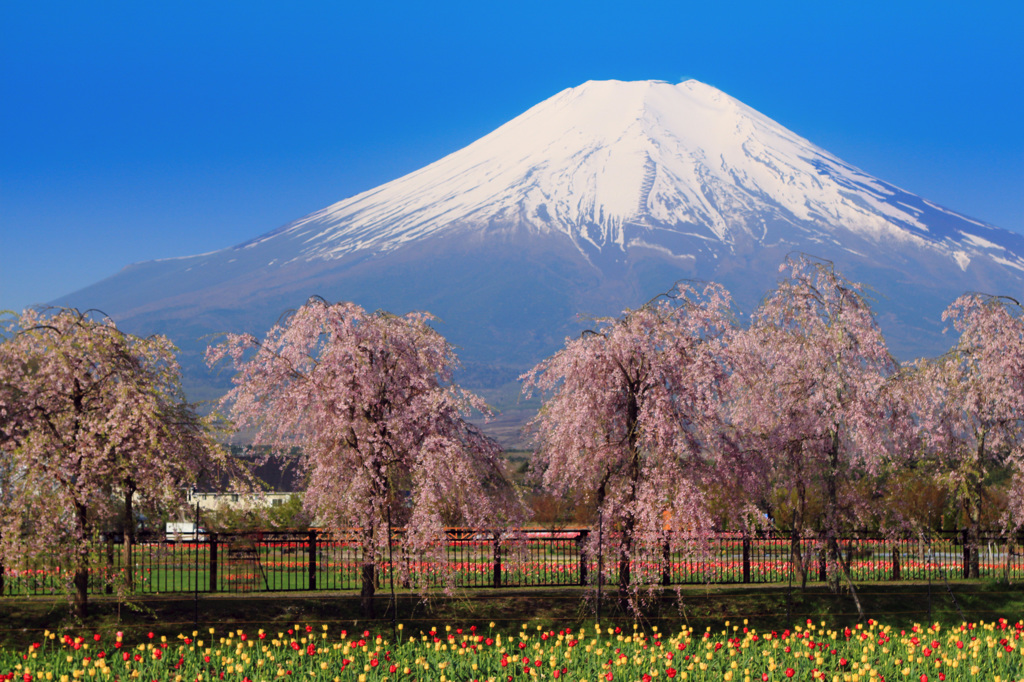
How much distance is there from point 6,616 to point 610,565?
11142 mm

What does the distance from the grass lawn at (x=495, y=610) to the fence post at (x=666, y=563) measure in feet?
1.55

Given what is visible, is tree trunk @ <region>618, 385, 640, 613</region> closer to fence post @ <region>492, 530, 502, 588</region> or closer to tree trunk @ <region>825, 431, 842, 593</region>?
fence post @ <region>492, 530, 502, 588</region>

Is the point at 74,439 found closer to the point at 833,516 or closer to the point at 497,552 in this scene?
the point at 497,552

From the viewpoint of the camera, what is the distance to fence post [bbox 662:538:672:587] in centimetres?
1930

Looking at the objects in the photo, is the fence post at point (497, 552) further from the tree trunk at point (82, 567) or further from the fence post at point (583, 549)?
the tree trunk at point (82, 567)

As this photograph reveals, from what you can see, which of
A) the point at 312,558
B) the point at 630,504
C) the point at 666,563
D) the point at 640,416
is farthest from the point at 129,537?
the point at 666,563

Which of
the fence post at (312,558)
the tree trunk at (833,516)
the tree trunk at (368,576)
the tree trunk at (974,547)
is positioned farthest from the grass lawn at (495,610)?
the tree trunk at (974,547)

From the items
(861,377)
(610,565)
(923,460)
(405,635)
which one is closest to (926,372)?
(923,460)

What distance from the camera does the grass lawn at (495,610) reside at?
1772 cm

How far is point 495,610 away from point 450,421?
150 inches

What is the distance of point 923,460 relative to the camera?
30.9m

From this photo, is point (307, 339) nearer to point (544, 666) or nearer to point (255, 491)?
point (255, 491)

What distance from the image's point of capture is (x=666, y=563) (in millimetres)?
19422

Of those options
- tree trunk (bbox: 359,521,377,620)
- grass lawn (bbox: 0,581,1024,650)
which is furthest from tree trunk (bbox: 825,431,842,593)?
tree trunk (bbox: 359,521,377,620)
